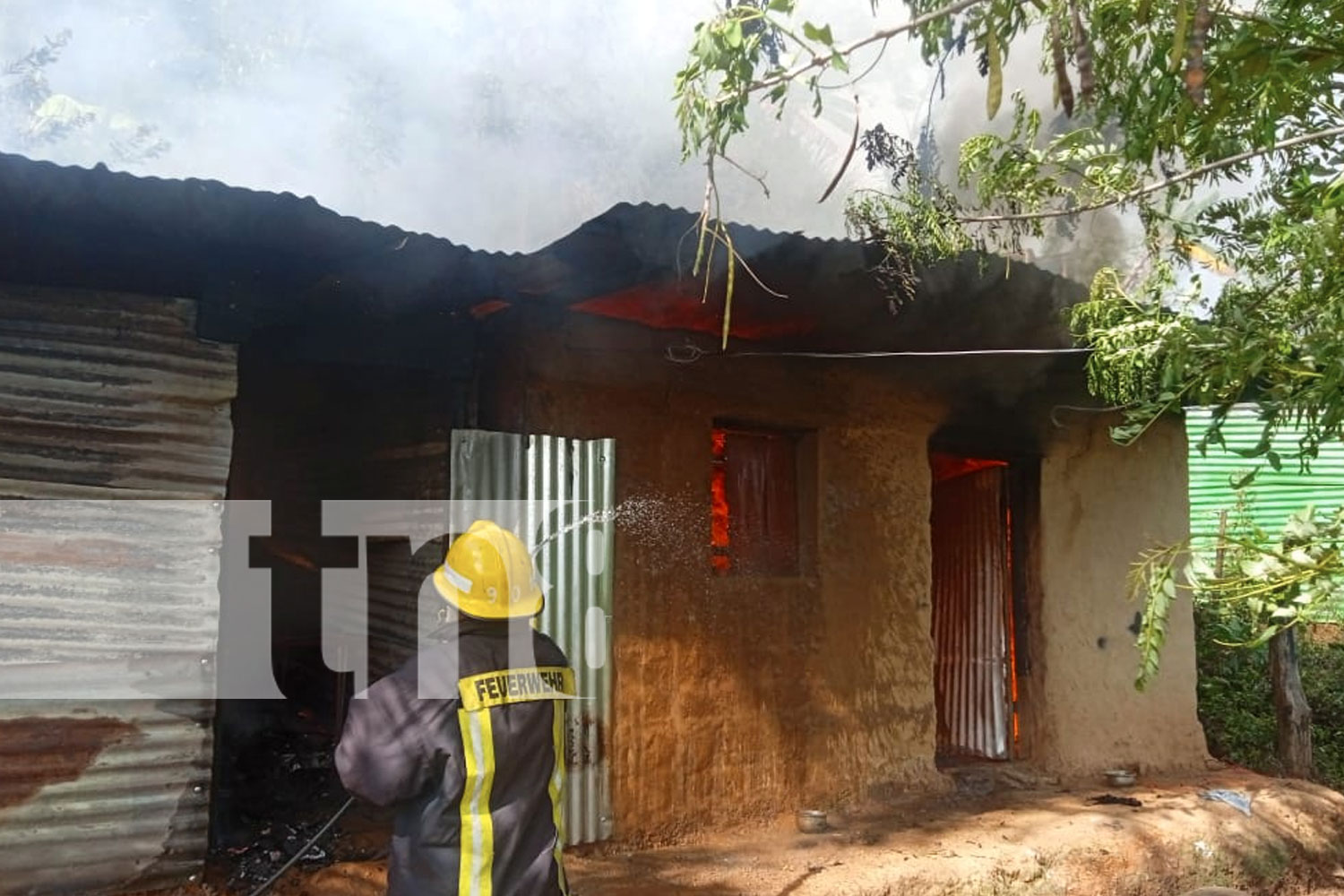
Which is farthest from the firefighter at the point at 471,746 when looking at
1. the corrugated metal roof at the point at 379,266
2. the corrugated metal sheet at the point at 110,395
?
the corrugated metal sheet at the point at 110,395

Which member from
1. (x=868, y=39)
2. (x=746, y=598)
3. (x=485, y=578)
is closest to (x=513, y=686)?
(x=485, y=578)

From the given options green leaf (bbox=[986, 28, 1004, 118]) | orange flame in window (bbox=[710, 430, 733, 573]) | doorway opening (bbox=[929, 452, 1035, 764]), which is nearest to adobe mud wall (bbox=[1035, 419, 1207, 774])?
doorway opening (bbox=[929, 452, 1035, 764])

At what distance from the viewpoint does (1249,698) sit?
1129 cm

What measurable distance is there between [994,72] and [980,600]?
261 inches

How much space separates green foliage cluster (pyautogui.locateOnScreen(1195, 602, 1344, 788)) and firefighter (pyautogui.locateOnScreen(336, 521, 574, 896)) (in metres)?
9.21

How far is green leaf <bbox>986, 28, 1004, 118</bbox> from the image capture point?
9.89 ft

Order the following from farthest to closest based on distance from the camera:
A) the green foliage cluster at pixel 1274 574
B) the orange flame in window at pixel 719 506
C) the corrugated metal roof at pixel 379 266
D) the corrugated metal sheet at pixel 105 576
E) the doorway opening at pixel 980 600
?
the doorway opening at pixel 980 600
the orange flame in window at pixel 719 506
the corrugated metal sheet at pixel 105 576
the corrugated metal roof at pixel 379 266
the green foliage cluster at pixel 1274 574

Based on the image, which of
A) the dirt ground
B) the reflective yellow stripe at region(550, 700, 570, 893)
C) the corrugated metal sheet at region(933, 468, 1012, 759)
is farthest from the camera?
the corrugated metal sheet at region(933, 468, 1012, 759)

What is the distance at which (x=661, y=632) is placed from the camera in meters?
6.27

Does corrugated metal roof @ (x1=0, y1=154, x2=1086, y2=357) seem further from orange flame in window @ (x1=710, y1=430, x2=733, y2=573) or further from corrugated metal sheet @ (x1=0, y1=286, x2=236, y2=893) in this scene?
orange flame in window @ (x1=710, y1=430, x2=733, y2=573)

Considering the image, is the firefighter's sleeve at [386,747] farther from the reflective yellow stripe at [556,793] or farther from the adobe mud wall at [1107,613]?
the adobe mud wall at [1107,613]

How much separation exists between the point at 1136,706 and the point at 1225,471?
6.91 m

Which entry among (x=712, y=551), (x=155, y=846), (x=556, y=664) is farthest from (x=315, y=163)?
(x=556, y=664)

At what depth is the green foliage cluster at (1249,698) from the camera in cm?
1058
